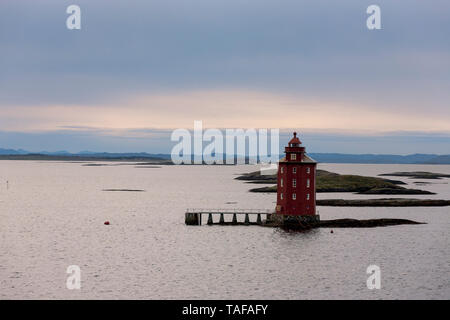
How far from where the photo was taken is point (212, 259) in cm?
6316

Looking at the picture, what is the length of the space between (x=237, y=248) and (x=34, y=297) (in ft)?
89.9

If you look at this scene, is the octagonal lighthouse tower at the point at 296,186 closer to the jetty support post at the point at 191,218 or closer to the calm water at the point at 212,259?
the calm water at the point at 212,259

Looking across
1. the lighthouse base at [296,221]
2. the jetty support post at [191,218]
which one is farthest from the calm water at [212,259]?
the jetty support post at [191,218]

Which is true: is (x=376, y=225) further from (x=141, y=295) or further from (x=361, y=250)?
(x=141, y=295)

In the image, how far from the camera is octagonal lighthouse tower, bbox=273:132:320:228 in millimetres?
79938

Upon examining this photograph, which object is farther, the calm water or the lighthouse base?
the lighthouse base

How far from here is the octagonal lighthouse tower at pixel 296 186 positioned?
79.9 meters

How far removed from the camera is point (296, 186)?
80.0m

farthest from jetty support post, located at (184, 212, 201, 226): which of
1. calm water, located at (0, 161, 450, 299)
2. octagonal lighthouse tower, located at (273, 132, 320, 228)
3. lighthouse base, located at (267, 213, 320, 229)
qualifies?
octagonal lighthouse tower, located at (273, 132, 320, 228)

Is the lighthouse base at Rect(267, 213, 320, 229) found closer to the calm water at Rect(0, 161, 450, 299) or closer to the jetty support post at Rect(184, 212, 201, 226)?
the calm water at Rect(0, 161, 450, 299)

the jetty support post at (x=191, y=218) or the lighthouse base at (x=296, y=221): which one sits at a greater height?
the lighthouse base at (x=296, y=221)

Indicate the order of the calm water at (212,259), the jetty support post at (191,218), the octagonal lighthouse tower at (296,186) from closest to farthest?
1. the calm water at (212,259)
2. the octagonal lighthouse tower at (296,186)
3. the jetty support post at (191,218)
